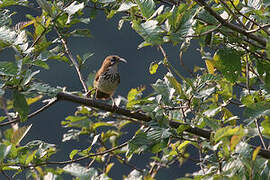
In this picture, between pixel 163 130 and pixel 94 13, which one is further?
pixel 94 13

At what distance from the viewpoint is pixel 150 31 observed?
5.96 feet

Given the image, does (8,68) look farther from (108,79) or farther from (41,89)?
(108,79)

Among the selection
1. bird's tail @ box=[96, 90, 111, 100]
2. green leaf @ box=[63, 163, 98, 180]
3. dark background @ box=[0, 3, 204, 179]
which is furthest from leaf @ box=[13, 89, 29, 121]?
dark background @ box=[0, 3, 204, 179]

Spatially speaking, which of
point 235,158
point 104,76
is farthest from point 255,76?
point 104,76

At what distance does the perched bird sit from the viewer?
4.24 metres

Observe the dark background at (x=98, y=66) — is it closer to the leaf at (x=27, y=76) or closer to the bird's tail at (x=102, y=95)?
the bird's tail at (x=102, y=95)

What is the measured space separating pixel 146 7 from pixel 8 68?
1.98 feet

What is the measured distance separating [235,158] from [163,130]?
1.40ft

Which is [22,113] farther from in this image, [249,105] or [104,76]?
[104,76]

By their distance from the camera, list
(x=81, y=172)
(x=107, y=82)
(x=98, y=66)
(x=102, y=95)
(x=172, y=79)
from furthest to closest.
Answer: (x=98, y=66) → (x=102, y=95) → (x=107, y=82) → (x=172, y=79) → (x=81, y=172)

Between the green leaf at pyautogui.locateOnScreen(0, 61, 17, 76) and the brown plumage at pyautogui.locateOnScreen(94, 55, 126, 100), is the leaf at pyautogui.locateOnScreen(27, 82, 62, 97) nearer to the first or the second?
the green leaf at pyautogui.locateOnScreen(0, 61, 17, 76)

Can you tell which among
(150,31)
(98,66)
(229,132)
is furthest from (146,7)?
(98,66)

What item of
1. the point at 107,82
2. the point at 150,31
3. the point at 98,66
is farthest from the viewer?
the point at 98,66

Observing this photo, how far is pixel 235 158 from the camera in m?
1.81
